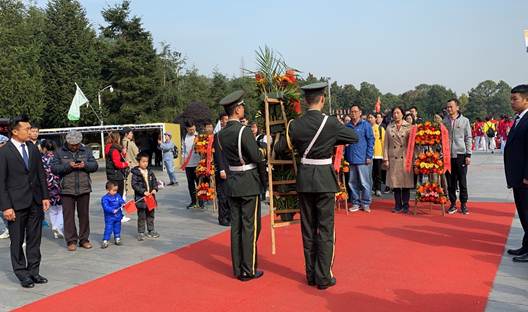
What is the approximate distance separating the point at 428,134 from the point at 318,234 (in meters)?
4.12

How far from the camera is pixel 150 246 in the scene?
262 inches

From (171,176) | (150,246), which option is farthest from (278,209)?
(171,176)

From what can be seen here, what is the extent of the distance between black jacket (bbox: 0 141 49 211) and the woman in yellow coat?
226 inches

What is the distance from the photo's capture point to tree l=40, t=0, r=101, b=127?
36.2 meters

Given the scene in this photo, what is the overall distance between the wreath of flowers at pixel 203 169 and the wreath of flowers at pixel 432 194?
3.92 meters

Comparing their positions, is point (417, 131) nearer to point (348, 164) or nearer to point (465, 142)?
point (465, 142)

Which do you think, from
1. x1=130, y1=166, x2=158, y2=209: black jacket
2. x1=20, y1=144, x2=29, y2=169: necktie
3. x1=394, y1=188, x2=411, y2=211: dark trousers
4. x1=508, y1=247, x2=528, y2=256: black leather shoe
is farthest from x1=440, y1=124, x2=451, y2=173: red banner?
x1=20, y1=144, x2=29, y2=169: necktie

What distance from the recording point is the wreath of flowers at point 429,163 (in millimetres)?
7820

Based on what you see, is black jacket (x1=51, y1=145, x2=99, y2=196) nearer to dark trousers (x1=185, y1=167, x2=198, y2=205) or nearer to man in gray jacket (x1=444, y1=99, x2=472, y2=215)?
dark trousers (x1=185, y1=167, x2=198, y2=205)

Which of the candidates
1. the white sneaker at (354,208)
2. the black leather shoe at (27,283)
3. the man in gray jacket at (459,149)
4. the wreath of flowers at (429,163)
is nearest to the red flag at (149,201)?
the black leather shoe at (27,283)

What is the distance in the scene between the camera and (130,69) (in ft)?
123

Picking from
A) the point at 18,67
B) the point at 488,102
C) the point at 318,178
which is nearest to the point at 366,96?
the point at 488,102

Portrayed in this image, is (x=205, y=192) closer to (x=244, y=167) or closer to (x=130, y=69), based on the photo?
(x=244, y=167)

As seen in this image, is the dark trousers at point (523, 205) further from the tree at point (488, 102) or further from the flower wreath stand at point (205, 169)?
the tree at point (488, 102)
